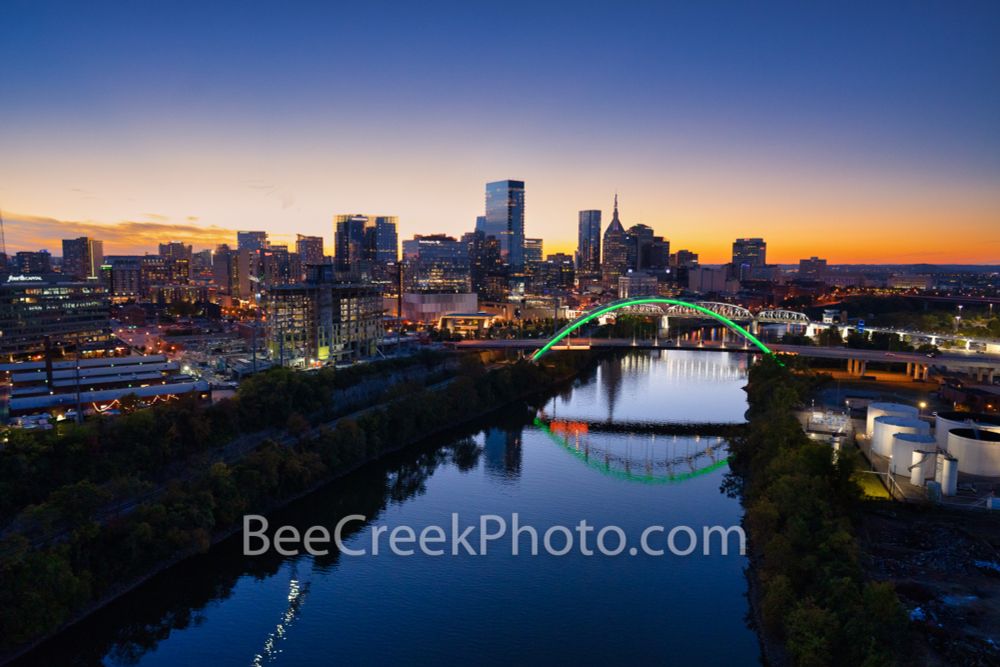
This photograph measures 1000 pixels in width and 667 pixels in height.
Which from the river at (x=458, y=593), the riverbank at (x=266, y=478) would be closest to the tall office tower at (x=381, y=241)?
the riverbank at (x=266, y=478)

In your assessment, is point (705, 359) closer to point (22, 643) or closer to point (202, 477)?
point (202, 477)

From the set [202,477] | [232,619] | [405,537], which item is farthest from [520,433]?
[232,619]

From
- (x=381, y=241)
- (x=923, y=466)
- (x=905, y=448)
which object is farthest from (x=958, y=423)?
(x=381, y=241)

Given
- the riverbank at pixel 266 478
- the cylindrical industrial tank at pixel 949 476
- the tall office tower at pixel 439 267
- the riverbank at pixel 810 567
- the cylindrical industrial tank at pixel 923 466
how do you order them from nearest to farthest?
the riverbank at pixel 810 567, the riverbank at pixel 266 478, the cylindrical industrial tank at pixel 949 476, the cylindrical industrial tank at pixel 923 466, the tall office tower at pixel 439 267

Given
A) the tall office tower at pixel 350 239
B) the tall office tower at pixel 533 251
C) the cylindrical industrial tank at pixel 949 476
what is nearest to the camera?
the cylindrical industrial tank at pixel 949 476

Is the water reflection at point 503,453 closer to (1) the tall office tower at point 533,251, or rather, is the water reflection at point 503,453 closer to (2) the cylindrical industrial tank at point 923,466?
(2) the cylindrical industrial tank at point 923,466

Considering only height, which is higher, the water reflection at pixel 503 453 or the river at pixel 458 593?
the water reflection at pixel 503 453
